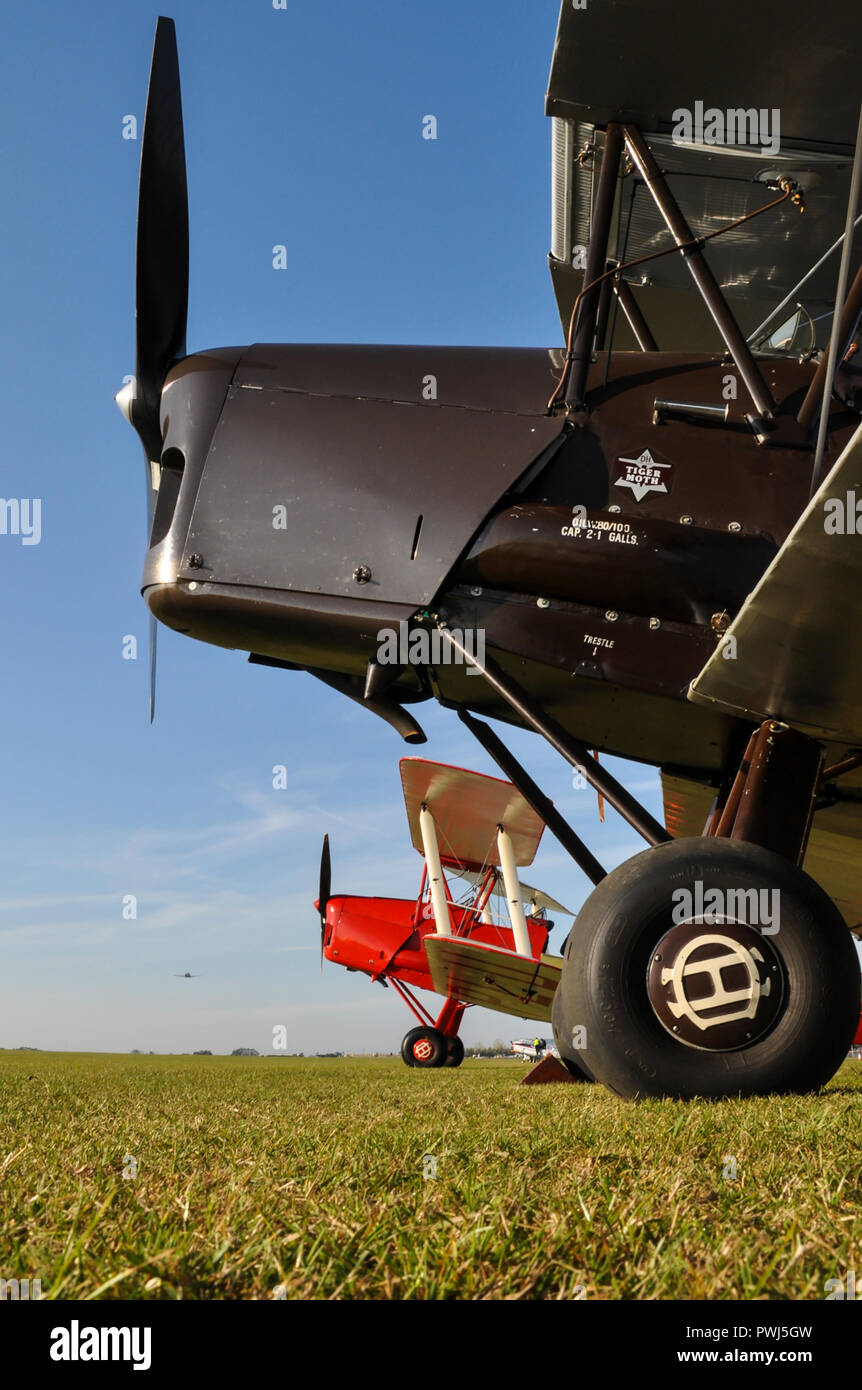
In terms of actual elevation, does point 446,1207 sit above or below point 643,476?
below

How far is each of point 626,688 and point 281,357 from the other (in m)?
2.05

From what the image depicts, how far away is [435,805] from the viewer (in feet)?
39.7

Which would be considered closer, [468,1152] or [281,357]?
[468,1152]

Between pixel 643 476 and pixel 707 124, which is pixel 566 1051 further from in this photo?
pixel 707 124

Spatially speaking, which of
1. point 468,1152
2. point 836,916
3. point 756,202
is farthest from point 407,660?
point 756,202

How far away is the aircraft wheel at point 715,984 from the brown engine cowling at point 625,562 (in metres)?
1.11

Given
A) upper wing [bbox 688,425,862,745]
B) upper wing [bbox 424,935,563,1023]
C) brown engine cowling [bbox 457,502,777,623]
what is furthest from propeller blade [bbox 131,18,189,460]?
upper wing [bbox 424,935,563,1023]

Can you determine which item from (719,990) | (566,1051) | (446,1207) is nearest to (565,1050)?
(566,1051)

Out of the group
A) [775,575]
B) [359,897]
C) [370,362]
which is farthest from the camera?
[359,897]

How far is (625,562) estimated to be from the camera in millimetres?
3828

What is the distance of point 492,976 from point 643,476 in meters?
7.33

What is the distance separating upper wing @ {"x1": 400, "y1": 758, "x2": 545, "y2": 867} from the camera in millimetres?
11320

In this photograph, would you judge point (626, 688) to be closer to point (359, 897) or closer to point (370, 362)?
point (370, 362)

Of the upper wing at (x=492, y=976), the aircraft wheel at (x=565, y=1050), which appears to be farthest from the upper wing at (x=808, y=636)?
the upper wing at (x=492, y=976)
